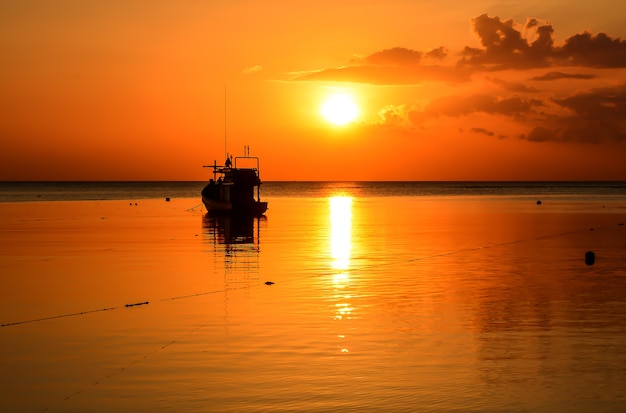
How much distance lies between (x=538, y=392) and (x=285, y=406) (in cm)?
468

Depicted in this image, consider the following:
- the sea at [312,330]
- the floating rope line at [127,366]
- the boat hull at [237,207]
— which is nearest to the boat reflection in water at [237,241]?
the sea at [312,330]

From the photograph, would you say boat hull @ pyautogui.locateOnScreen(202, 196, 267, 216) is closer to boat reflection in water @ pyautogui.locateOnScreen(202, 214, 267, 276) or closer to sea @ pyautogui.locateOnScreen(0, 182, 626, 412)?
boat reflection in water @ pyautogui.locateOnScreen(202, 214, 267, 276)

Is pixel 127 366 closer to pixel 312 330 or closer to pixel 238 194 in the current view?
pixel 312 330

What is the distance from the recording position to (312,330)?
20.6 metres

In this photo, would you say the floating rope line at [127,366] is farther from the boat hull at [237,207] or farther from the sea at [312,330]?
the boat hull at [237,207]

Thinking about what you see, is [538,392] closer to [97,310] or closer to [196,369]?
[196,369]

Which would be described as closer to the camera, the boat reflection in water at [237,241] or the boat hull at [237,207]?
the boat reflection in water at [237,241]

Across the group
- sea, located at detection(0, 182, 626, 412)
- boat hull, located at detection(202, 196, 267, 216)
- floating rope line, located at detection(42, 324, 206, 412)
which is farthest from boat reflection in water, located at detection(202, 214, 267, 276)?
floating rope line, located at detection(42, 324, 206, 412)

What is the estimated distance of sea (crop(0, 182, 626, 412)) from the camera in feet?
48.0

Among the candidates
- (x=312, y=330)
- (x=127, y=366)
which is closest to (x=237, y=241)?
(x=312, y=330)

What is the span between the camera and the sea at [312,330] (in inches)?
576

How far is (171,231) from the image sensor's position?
59938 millimetres

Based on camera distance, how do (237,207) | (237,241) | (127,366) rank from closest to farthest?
(127,366)
(237,241)
(237,207)

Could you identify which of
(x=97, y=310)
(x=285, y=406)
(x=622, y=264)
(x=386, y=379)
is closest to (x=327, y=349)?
(x=386, y=379)
